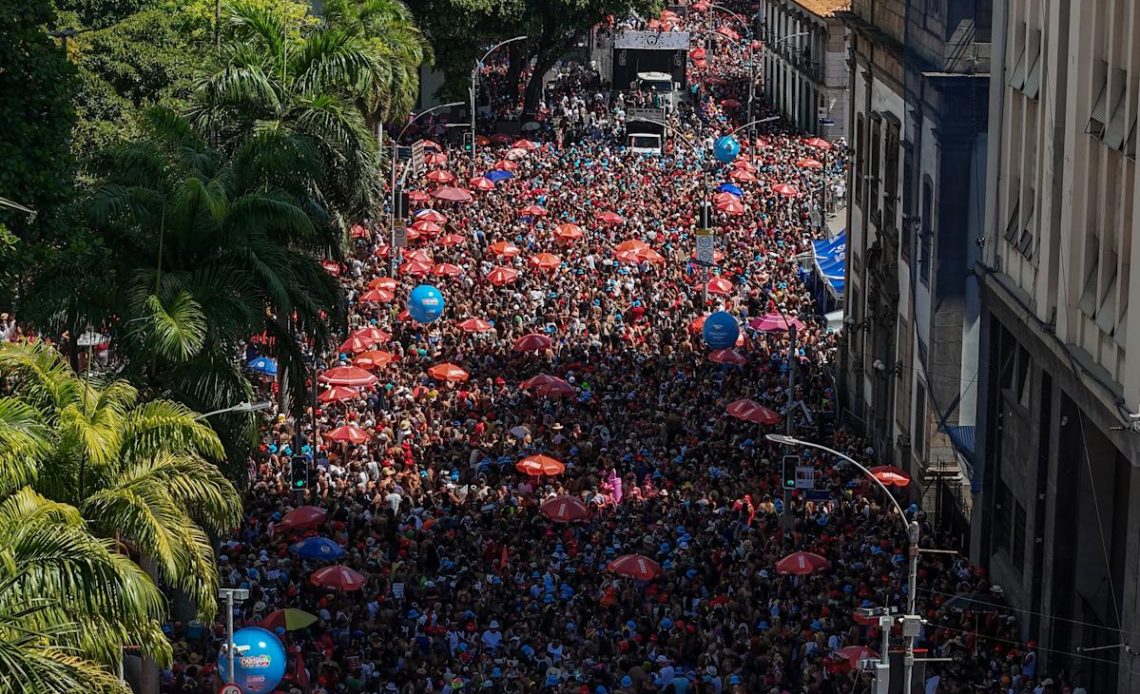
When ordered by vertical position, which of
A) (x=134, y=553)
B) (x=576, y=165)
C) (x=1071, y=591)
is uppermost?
(x=134, y=553)

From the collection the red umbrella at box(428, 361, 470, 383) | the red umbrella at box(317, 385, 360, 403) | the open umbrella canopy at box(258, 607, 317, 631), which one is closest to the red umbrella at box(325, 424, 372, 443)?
the red umbrella at box(317, 385, 360, 403)

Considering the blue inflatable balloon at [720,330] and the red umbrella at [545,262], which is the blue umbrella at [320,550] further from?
the red umbrella at [545,262]

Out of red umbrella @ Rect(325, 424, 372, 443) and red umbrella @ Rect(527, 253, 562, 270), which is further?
red umbrella @ Rect(527, 253, 562, 270)

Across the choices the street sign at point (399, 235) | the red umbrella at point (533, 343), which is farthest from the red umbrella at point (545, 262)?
the red umbrella at point (533, 343)

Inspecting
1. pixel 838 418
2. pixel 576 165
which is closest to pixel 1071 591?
pixel 838 418

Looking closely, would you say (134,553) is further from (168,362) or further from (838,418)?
(838,418)

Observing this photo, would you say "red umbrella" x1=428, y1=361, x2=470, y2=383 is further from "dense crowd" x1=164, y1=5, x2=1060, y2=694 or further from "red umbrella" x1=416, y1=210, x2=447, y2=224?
"red umbrella" x1=416, y1=210, x2=447, y2=224

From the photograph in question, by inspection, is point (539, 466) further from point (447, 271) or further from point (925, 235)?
point (447, 271)
